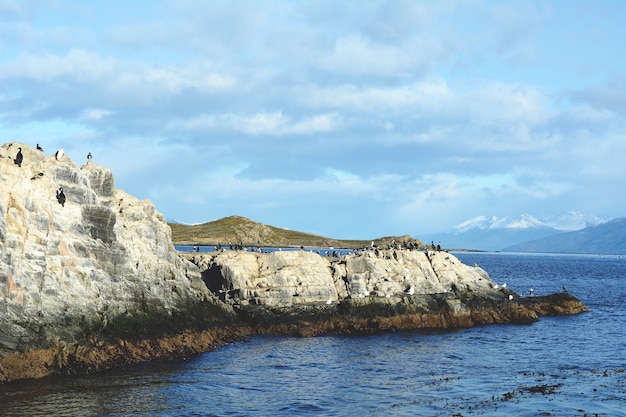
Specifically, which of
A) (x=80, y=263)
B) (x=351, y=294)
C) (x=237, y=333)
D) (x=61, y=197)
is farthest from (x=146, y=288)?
(x=351, y=294)

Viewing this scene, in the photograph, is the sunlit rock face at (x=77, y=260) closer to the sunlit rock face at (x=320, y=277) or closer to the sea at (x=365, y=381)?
the sea at (x=365, y=381)

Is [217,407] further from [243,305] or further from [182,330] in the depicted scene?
[243,305]

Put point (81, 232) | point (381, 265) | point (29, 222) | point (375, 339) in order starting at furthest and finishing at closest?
point (381, 265)
point (375, 339)
point (81, 232)
point (29, 222)

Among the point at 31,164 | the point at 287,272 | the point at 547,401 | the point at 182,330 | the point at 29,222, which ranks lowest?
the point at 547,401

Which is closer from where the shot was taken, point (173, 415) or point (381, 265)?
point (173, 415)

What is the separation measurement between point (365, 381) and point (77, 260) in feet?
90.7

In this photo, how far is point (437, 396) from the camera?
160 ft

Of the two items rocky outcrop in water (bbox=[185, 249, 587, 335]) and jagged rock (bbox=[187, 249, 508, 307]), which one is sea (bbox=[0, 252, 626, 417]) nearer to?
rocky outcrop in water (bbox=[185, 249, 587, 335])

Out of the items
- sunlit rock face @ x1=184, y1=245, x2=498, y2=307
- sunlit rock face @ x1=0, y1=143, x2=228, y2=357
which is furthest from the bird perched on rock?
sunlit rock face @ x1=184, y1=245, x2=498, y2=307

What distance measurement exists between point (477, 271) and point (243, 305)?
41.6 m

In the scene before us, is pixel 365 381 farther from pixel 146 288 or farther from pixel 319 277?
pixel 319 277

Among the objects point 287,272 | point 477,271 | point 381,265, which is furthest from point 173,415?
point 477,271

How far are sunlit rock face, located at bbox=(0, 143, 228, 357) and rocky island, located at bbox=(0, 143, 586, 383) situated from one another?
0.34 feet

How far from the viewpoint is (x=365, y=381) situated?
54500 mm
